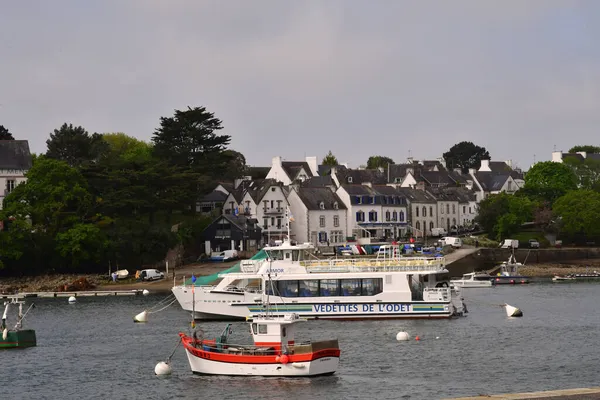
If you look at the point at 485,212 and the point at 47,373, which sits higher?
the point at 485,212

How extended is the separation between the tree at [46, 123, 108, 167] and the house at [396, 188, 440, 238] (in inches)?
1563

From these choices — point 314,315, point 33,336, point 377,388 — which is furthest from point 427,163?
point 377,388

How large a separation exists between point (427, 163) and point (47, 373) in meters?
122

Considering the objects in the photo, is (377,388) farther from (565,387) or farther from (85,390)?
(85,390)

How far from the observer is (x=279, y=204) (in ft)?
397

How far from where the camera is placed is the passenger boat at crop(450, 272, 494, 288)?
317 ft

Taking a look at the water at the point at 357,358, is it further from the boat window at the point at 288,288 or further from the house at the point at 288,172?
the house at the point at 288,172

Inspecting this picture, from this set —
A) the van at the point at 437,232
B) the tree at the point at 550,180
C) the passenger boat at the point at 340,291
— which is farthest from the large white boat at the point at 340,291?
the tree at the point at 550,180

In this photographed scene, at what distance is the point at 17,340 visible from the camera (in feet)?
185

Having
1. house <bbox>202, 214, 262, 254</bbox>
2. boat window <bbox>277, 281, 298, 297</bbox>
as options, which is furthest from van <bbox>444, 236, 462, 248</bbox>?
boat window <bbox>277, 281, 298, 297</bbox>

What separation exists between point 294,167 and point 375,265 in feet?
278

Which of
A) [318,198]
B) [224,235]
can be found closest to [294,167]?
[318,198]

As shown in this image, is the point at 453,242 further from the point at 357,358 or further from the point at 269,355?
the point at 269,355

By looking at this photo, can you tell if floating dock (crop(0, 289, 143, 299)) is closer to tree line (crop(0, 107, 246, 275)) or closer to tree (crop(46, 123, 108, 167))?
tree line (crop(0, 107, 246, 275))
